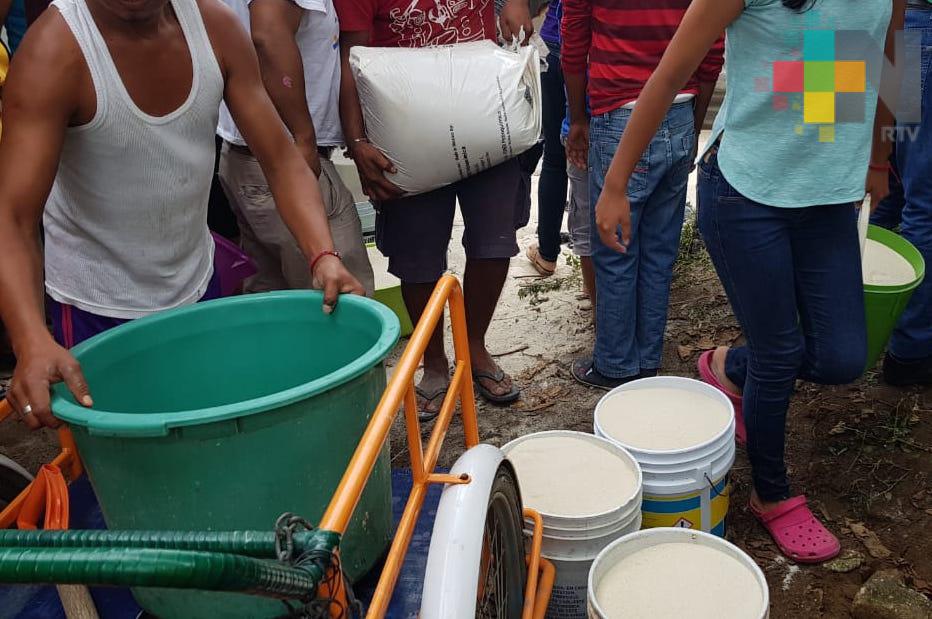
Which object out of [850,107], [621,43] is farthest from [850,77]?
[621,43]

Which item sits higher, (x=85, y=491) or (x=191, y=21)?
(x=191, y=21)

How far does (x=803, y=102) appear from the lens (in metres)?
2.04

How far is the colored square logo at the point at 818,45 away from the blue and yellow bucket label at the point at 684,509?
1.12m

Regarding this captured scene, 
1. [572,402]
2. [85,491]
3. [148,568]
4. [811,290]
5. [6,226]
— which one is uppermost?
[6,226]

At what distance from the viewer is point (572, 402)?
339 centimetres

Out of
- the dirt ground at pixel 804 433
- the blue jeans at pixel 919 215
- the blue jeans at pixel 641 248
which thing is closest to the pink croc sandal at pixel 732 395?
the dirt ground at pixel 804 433

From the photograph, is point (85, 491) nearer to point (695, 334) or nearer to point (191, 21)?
point (191, 21)

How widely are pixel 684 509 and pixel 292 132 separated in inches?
64.9

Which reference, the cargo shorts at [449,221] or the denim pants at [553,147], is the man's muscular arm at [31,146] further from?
the denim pants at [553,147]

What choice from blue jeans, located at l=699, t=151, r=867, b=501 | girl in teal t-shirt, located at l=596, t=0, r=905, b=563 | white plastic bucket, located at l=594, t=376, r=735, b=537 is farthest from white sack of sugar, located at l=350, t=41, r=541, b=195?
white plastic bucket, located at l=594, t=376, r=735, b=537

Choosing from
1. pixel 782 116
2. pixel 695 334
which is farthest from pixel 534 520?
pixel 695 334

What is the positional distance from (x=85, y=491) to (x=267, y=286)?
1.11 meters

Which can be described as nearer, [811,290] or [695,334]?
[811,290]

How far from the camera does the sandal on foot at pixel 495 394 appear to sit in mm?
3371
